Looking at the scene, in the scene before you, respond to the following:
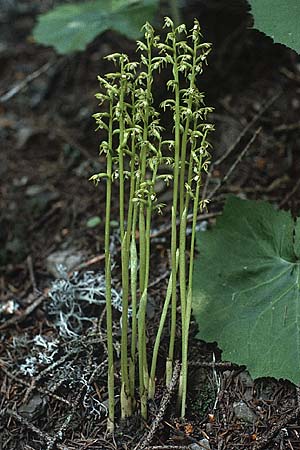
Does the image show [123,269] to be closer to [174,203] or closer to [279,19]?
[174,203]

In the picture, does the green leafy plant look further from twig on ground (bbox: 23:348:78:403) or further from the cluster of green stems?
twig on ground (bbox: 23:348:78:403)

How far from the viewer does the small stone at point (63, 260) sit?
2.94m

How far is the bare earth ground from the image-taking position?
213 cm

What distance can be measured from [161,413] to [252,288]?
25.0 inches

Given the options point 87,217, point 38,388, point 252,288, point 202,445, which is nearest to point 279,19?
point 252,288

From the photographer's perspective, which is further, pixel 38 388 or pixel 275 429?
pixel 38 388

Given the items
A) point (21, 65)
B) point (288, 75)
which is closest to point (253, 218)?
point (288, 75)

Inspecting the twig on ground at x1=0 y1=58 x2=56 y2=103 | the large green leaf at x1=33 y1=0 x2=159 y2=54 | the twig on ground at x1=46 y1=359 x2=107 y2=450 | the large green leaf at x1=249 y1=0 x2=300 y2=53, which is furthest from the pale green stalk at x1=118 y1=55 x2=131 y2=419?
the twig on ground at x1=0 y1=58 x2=56 y2=103

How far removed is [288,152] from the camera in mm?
3359

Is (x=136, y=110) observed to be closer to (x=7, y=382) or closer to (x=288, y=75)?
(x=7, y=382)

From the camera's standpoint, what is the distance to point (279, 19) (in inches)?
89.7

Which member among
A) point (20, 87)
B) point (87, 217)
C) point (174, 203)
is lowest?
point (87, 217)

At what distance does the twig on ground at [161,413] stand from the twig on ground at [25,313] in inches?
35.1

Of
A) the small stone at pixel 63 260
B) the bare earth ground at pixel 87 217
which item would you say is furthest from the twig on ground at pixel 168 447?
the small stone at pixel 63 260
